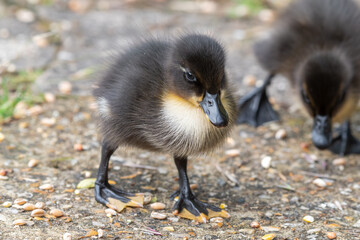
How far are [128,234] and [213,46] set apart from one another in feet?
3.54

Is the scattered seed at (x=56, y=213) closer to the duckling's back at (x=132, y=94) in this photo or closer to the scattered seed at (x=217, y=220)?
the duckling's back at (x=132, y=94)

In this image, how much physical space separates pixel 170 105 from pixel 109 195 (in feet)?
2.22

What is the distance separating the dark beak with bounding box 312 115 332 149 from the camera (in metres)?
3.80

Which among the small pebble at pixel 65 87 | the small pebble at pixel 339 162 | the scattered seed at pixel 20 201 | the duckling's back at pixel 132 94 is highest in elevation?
the duckling's back at pixel 132 94

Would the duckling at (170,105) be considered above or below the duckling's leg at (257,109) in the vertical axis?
above

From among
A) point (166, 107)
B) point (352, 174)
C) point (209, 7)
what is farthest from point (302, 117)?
point (209, 7)

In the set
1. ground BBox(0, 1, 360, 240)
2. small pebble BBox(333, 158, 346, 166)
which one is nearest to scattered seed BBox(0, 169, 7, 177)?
ground BBox(0, 1, 360, 240)

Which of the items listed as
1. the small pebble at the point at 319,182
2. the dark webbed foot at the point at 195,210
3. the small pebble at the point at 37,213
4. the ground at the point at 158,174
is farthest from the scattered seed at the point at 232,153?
the small pebble at the point at 37,213

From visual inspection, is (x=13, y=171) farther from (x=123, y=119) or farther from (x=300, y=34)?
(x=300, y=34)

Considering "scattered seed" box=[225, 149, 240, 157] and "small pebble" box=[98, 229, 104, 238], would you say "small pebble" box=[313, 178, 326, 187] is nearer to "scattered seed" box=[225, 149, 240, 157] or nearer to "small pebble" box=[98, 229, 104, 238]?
"scattered seed" box=[225, 149, 240, 157]

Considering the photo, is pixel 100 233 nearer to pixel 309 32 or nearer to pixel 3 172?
pixel 3 172

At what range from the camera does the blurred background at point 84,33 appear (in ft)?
15.3


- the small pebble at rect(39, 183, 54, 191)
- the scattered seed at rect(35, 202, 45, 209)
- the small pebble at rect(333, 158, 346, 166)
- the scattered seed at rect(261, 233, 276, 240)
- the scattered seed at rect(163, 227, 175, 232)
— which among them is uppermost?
the scattered seed at rect(261, 233, 276, 240)

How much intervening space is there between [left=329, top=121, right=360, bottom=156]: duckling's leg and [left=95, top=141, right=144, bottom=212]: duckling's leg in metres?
1.82
